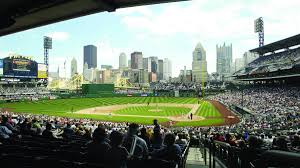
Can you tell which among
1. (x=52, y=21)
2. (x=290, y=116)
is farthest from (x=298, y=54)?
(x=52, y=21)

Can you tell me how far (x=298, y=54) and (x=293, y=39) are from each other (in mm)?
4280

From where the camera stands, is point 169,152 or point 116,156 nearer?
point 116,156

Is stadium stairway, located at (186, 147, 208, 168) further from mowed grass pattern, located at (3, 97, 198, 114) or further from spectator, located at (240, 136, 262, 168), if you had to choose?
mowed grass pattern, located at (3, 97, 198, 114)

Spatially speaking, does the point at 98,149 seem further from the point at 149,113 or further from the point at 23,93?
the point at 23,93

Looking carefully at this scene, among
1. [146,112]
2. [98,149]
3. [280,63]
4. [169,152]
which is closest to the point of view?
[98,149]

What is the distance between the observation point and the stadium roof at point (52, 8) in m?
7.82

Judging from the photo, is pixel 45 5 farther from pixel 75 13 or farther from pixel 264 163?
pixel 264 163

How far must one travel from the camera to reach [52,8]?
27.4ft

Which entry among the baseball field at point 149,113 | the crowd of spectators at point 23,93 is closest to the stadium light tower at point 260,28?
the baseball field at point 149,113

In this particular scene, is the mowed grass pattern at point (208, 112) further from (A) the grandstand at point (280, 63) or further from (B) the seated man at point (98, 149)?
(B) the seated man at point (98, 149)

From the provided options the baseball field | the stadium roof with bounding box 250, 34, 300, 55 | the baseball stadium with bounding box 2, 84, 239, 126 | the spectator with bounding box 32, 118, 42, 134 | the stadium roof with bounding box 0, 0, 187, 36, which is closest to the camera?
the stadium roof with bounding box 0, 0, 187, 36

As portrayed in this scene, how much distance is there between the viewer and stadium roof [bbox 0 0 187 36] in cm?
782

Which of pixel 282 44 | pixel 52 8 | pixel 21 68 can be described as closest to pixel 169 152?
pixel 52 8

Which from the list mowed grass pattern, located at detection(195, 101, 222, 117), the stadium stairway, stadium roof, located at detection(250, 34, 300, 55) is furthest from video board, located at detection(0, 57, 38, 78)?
the stadium stairway
